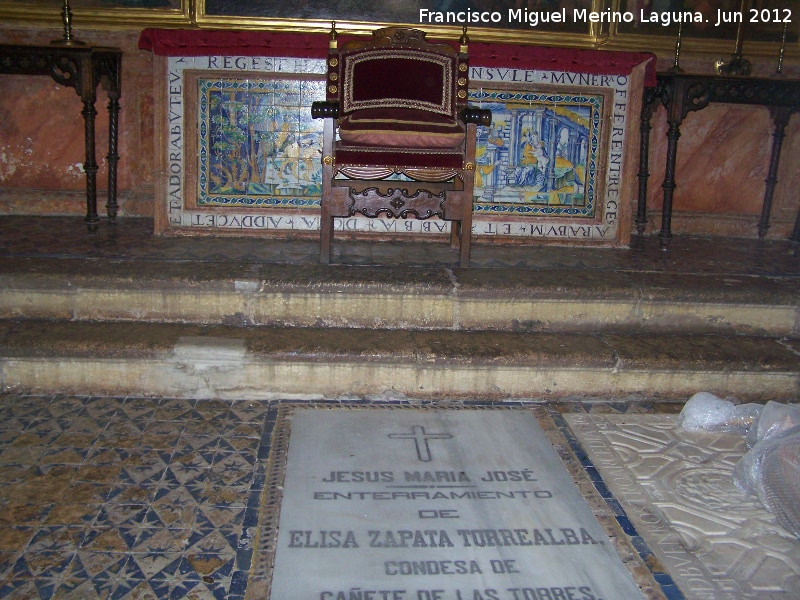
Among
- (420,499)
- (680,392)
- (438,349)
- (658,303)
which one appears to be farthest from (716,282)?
(420,499)

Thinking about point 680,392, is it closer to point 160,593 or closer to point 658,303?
point 658,303

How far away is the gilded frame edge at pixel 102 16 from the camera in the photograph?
4.68 metres

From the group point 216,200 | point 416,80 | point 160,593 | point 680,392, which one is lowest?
point 160,593

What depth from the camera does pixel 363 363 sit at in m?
3.14

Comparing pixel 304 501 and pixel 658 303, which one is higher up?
pixel 658 303

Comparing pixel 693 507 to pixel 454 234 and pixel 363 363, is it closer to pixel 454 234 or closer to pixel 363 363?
pixel 363 363

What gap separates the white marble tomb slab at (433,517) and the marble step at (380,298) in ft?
2.03

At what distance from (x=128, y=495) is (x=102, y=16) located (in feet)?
11.6

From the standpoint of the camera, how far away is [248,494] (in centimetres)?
240

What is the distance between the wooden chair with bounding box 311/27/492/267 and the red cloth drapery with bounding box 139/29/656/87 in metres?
0.27

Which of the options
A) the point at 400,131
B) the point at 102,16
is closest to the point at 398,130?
the point at 400,131

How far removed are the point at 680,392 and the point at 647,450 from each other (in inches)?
23.9

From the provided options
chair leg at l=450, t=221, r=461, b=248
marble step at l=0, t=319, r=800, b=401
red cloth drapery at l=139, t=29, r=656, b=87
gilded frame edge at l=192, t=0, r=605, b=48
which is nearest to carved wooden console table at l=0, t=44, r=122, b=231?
red cloth drapery at l=139, t=29, r=656, b=87

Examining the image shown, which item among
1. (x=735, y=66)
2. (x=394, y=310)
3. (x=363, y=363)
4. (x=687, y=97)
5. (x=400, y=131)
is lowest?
(x=363, y=363)
